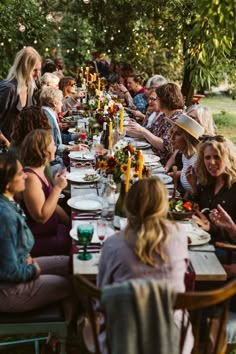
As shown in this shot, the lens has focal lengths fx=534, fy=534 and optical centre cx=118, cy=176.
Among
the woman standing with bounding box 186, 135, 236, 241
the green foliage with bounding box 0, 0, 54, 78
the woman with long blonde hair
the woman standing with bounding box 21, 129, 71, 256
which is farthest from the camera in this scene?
the green foliage with bounding box 0, 0, 54, 78

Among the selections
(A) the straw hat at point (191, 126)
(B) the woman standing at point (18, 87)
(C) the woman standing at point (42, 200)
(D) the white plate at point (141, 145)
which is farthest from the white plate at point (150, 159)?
(B) the woman standing at point (18, 87)

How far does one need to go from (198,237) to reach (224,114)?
950cm

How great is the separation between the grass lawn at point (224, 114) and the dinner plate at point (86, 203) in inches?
253

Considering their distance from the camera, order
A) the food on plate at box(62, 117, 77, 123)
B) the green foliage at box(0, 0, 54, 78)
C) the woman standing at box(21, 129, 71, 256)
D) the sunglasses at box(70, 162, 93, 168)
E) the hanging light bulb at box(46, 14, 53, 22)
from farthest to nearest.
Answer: the hanging light bulb at box(46, 14, 53, 22)
the green foliage at box(0, 0, 54, 78)
the food on plate at box(62, 117, 77, 123)
the sunglasses at box(70, 162, 93, 168)
the woman standing at box(21, 129, 71, 256)

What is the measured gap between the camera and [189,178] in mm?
3557

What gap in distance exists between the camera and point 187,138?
382 cm

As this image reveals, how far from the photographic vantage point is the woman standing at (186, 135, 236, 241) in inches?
123

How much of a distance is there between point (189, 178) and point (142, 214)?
1495 millimetres

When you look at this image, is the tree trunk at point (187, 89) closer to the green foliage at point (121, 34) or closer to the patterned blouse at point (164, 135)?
the green foliage at point (121, 34)

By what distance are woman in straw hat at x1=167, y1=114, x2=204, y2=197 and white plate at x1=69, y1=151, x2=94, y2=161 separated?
29.0 inches

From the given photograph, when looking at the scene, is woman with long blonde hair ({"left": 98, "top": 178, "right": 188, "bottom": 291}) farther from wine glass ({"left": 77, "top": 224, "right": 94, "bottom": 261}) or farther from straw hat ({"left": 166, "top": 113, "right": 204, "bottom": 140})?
straw hat ({"left": 166, "top": 113, "right": 204, "bottom": 140})

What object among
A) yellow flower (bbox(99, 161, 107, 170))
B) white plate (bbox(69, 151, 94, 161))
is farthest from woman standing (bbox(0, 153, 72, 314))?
white plate (bbox(69, 151, 94, 161))

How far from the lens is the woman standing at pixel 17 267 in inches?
93.0

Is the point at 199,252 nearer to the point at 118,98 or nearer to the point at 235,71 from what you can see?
the point at 118,98
